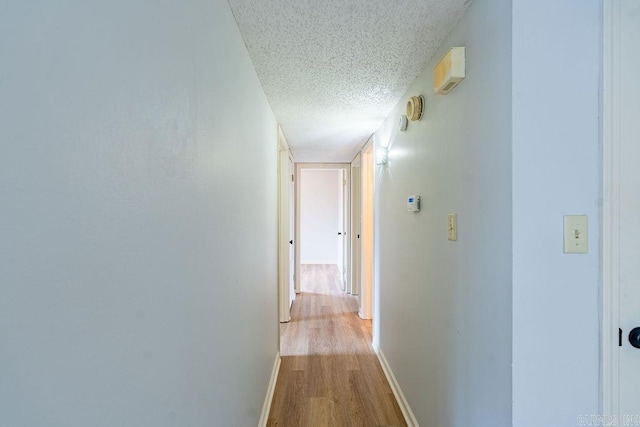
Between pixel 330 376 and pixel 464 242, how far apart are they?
5.98ft

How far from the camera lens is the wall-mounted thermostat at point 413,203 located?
180cm

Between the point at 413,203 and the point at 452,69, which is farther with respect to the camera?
the point at 413,203

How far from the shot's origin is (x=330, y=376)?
Result: 2521mm

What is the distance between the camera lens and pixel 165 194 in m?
0.71
